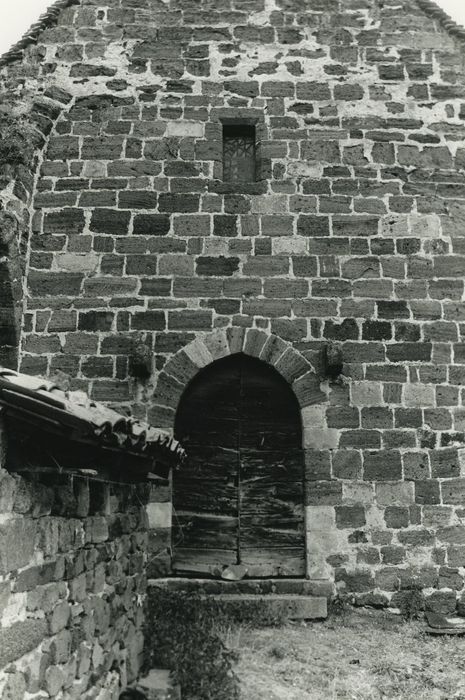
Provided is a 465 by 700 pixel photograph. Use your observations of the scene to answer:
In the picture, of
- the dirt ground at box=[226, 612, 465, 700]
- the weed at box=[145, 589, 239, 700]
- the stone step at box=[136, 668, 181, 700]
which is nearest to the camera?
the stone step at box=[136, 668, 181, 700]

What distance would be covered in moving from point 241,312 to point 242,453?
1.39 meters

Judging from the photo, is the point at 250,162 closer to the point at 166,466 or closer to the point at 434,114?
the point at 434,114

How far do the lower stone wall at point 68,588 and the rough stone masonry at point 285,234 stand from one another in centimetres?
222

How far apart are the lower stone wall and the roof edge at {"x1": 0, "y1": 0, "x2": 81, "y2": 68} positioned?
16.8ft

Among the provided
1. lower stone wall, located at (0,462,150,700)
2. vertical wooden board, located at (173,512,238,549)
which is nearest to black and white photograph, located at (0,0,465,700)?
vertical wooden board, located at (173,512,238,549)

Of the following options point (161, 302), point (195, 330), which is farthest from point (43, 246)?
point (195, 330)

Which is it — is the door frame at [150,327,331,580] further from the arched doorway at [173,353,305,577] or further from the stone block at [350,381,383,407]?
the stone block at [350,381,383,407]

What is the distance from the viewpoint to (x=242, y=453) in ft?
21.4

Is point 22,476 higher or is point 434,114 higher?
point 434,114

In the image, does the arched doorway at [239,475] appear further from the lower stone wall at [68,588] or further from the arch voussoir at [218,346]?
the lower stone wall at [68,588]

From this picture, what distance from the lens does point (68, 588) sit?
3.32 meters

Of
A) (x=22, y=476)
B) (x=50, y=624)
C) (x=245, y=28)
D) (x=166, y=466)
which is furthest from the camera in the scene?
(x=245, y=28)

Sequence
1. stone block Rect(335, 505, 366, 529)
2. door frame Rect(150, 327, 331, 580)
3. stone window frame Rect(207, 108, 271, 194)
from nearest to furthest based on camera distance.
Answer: stone block Rect(335, 505, 366, 529) < door frame Rect(150, 327, 331, 580) < stone window frame Rect(207, 108, 271, 194)

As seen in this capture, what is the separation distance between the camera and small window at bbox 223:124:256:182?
7.12 meters
